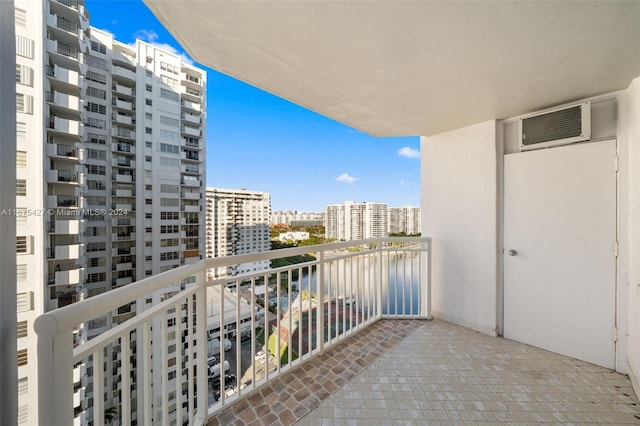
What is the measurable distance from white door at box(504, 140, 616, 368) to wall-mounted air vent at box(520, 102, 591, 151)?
0.08m

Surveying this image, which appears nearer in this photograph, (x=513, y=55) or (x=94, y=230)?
(x=94, y=230)

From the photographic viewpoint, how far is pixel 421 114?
7.97 feet

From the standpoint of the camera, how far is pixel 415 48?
56.9 inches

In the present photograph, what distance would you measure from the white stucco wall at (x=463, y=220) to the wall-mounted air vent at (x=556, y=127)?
0.28m

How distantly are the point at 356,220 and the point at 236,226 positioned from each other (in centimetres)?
271

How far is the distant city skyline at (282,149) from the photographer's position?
160 centimetres

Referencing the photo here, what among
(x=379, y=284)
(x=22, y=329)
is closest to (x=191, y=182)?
(x=22, y=329)

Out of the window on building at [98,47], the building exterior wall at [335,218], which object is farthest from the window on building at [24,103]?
the building exterior wall at [335,218]

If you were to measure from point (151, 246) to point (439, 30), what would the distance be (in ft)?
7.00

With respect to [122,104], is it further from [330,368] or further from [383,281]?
[383,281]

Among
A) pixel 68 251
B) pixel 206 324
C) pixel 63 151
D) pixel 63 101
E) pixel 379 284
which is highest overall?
pixel 63 101

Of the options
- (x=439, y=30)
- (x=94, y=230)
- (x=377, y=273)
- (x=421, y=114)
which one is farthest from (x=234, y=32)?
(x=377, y=273)

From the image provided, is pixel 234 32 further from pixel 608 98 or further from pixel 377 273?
pixel 608 98

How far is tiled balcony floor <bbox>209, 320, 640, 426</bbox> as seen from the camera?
5.06 ft
